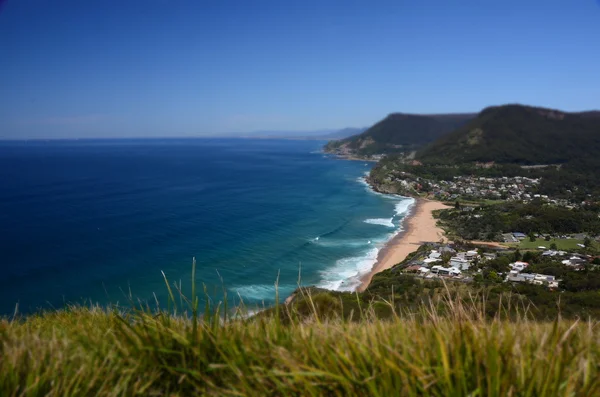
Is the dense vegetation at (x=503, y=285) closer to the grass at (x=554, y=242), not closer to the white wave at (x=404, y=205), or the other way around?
the grass at (x=554, y=242)

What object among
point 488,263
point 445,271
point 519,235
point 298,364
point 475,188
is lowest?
point 519,235

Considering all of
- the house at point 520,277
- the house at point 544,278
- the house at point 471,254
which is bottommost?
the house at point 471,254

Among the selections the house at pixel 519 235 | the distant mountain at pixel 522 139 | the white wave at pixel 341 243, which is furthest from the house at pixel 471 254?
the distant mountain at pixel 522 139

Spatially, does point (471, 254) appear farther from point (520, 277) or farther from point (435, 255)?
point (520, 277)

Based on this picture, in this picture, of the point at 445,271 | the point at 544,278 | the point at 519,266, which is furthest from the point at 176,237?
the point at 544,278

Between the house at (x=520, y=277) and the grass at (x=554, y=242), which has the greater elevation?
the house at (x=520, y=277)

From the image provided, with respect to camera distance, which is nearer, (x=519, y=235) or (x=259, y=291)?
(x=259, y=291)
